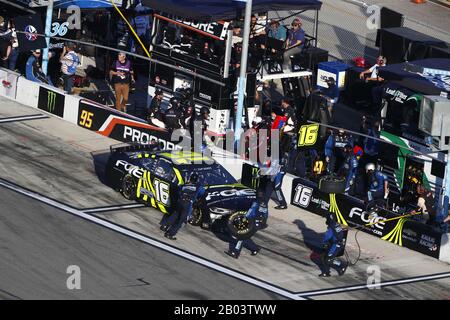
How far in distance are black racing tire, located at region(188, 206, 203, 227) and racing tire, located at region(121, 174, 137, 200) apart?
1721 mm

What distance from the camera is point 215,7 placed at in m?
32.2

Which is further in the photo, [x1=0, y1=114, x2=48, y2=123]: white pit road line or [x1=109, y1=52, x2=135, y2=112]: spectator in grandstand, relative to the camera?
[x1=109, y1=52, x2=135, y2=112]: spectator in grandstand

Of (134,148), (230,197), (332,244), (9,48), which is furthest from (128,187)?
(9,48)

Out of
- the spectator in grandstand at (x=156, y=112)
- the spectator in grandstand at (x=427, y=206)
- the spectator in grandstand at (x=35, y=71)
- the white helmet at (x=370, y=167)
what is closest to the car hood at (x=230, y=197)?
the white helmet at (x=370, y=167)

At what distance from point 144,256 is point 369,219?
17.9ft

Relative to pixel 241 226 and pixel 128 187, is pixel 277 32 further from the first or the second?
pixel 241 226

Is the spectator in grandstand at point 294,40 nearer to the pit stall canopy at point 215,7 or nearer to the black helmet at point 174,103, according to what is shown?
the pit stall canopy at point 215,7

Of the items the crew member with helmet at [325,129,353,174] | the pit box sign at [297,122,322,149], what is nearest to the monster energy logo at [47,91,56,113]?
the pit box sign at [297,122,322,149]

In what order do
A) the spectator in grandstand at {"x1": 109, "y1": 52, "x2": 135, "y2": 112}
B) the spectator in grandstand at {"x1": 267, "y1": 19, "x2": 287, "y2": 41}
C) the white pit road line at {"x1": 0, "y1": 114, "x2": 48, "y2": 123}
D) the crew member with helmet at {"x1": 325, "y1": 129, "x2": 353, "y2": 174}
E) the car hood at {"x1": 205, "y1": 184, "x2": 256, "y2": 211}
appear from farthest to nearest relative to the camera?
the spectator in grandstand at {"x1": 267, "y1": 19, "x2": 287, "y2": 41}
the spectator in grandstand at {"x1": 109, "y1": 52, "x2": 135, "y2": 112}
the white pit road line at {"x1": 0, "y1": 114, "x2": 48, "y2": 123}
the crew member with helmet at {"x1": 325, "y1": 129, "x2": 353, "y2": 174}
the car hood at {"x1": 205, "y1": 184, "x2": 256, "y2": 211}

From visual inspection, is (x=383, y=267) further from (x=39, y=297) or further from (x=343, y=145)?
(x=39, y=297)

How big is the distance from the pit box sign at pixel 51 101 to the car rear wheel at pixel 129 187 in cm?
624

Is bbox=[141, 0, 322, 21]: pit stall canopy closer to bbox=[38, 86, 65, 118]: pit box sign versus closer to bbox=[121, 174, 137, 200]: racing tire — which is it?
bbox=[38, 86, 65, 118]: pit box sign

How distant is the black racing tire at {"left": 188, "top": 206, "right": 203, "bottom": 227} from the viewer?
89.2 feet

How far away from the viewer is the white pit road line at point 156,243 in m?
24.7
